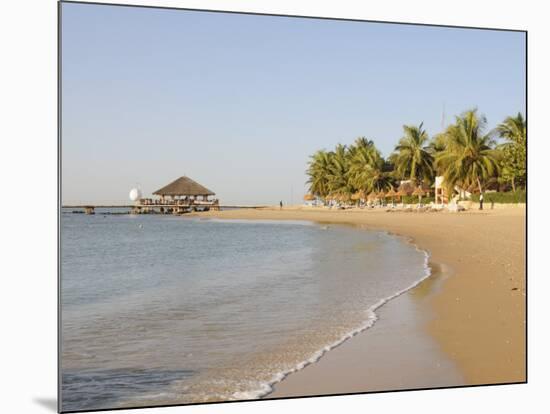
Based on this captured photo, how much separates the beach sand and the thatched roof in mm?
149

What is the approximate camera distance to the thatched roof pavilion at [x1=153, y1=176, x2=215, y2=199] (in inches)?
178

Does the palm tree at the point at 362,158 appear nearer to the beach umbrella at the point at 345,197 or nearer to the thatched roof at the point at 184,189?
the beach umbrella at the point at 345,197

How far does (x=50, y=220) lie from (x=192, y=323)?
1696 mm

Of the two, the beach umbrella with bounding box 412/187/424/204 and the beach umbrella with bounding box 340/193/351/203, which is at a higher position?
the beach umbrella with bounding box 412/187/424/204

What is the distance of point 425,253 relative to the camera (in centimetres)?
752

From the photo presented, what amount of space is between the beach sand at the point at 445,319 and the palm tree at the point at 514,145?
244mm

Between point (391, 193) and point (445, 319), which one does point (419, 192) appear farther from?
point (445, 319)

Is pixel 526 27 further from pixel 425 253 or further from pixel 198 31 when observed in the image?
pixel 425 253

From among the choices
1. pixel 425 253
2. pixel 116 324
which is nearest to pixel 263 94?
pixel 116 324

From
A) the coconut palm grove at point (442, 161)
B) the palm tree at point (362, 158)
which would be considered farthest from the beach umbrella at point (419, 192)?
the palm tree at point (362, 158)

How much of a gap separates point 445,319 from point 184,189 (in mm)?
2028

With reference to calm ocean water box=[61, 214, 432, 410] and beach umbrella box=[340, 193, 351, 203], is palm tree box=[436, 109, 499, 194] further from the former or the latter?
calm ocean water box=[61, 214, 432, 410]

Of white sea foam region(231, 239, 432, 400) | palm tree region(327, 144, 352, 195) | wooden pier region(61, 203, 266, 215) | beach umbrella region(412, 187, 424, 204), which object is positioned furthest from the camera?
beach umbrella region(412, 187, 424, 204)

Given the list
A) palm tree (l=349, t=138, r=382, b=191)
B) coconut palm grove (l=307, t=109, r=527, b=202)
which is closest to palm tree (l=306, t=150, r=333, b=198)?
coconut palm grove (l=307, t=109, r=527, b=202)
